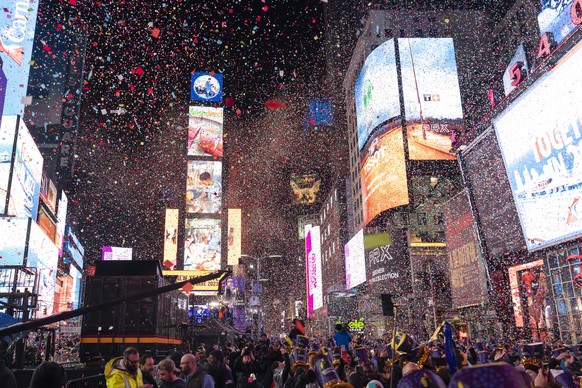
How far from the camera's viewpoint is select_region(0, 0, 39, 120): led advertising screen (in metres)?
42.3

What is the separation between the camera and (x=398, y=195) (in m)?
51.2

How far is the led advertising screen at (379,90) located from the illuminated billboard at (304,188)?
144 ft

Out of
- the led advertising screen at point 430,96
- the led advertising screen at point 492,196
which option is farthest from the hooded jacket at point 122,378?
the led advertising screen at point 430,96

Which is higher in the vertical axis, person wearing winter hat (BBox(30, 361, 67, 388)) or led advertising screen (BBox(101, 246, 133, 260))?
led advertising screen (BBox(101, 246, 133, 260))

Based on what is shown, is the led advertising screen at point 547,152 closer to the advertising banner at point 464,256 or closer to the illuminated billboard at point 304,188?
the advertising banner at point 464,256

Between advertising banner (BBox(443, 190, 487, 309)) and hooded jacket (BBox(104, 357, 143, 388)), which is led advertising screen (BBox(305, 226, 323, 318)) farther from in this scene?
hooded jacket (BBox(104, 357, 143, 388))

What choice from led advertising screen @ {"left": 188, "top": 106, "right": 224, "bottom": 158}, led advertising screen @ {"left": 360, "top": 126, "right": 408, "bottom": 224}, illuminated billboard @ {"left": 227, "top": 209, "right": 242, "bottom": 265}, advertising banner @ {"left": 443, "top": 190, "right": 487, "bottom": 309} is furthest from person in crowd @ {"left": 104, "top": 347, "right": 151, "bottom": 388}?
led advertising screen @ {"left": 188, "top": 106, "right": 224, "bottom": 158}

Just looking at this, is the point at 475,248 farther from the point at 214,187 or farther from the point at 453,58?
the point at 214,187

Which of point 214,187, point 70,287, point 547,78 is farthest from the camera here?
point 70,287

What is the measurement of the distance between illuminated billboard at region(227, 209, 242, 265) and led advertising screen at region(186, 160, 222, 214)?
4923mm

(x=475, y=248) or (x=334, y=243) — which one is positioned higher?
(x=334, y=243)

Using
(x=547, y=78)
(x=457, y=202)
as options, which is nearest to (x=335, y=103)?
(x=457, y=202)

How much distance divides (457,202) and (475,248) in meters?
3.98

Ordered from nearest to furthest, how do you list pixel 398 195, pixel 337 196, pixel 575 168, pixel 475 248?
pixel 575 168 < pixel 475 248 < pixel 398 195 < pixel 337 196
